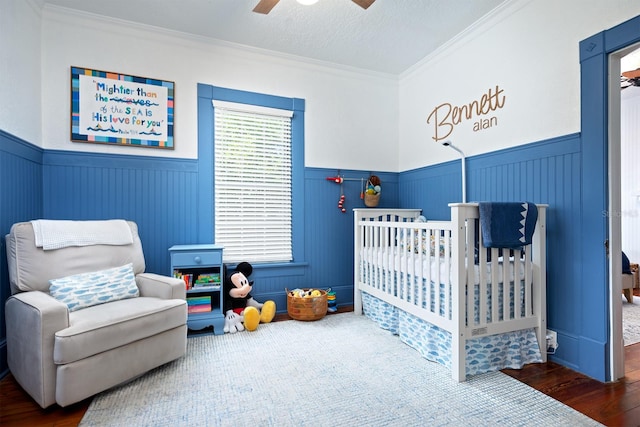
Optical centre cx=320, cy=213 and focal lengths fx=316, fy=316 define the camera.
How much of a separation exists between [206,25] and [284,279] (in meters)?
2.47

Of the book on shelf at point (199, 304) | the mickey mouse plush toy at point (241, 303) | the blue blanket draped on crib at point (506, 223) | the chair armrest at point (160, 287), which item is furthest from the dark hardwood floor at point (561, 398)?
the mickey mouse plush toy at point (241, 303)

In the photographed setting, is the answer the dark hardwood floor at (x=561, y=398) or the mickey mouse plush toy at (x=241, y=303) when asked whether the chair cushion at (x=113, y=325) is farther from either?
the mickey mouse plush toy at (x=241, y=303)

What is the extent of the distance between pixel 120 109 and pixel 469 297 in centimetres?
310

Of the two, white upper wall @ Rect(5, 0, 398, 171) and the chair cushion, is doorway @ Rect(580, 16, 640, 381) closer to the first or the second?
white upper wall @ Rect(5, 0, 398, 171)

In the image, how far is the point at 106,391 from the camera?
1774 millimetres

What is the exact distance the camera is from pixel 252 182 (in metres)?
3.19

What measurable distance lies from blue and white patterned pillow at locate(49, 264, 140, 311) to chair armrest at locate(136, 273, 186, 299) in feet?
0.21

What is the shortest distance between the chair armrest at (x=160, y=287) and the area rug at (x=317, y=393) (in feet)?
1.46

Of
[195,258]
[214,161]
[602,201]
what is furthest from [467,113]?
[195,258]

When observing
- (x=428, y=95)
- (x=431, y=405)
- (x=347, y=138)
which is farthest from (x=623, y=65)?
(x=431, y=405)

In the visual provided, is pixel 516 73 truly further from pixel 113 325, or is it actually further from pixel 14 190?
pixel 14 190

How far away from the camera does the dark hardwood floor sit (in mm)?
1526

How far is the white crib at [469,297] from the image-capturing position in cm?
191

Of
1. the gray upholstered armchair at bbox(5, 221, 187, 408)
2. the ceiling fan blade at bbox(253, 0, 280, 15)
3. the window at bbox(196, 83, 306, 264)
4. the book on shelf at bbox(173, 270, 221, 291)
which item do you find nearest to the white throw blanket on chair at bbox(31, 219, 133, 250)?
the gray upholstered armchair at bbox(5, 221, 187, 408)
